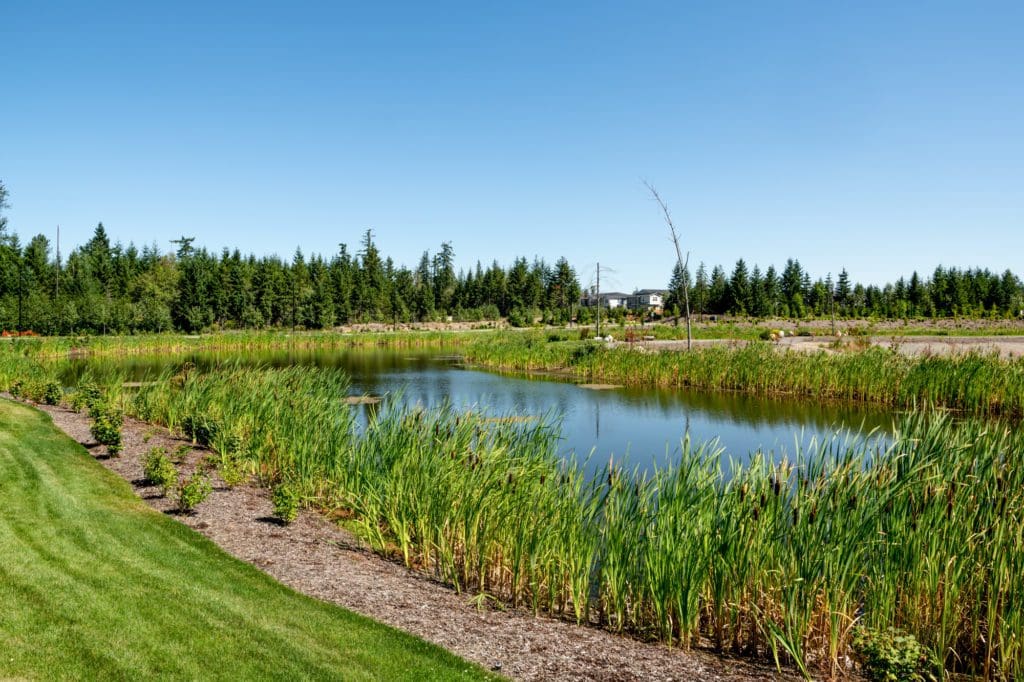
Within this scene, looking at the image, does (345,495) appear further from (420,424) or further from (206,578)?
(206,578)

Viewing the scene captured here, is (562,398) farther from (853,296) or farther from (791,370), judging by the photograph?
(853,296)

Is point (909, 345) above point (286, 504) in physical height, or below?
above

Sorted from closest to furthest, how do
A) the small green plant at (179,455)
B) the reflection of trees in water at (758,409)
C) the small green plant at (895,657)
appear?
the small green plant at (895,657)
the small green plant at (179,455)
the reflection of trees in water at (758,409)

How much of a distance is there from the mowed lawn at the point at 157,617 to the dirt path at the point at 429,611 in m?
0.28

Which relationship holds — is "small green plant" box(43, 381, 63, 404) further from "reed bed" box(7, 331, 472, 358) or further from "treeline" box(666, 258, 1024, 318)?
"treeline" box(666, 258, 1024, 318)

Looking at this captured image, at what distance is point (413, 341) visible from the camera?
5825 centimetres

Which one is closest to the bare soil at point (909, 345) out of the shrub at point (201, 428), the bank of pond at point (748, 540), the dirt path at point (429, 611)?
the bank of pond at point (748, 540)

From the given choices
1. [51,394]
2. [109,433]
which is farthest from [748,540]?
[51,394]

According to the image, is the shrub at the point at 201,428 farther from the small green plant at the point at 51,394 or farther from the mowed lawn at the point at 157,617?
the small green plant at the point at 51,394

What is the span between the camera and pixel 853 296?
93.2m

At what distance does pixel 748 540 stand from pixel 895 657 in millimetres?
1285

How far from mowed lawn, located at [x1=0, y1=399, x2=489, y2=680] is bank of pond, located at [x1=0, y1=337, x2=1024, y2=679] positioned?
141 cm

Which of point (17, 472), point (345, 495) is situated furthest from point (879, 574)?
point (17, 472)

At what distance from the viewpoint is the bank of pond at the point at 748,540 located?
204 inches
